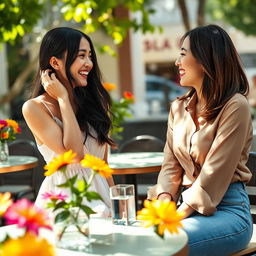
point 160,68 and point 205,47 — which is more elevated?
A: point 205,47

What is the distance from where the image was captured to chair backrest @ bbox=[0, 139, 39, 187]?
18.0ft

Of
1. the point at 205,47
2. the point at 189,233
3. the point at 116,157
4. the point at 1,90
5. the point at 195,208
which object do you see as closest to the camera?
the point at 189,233

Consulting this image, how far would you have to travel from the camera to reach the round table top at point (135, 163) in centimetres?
394

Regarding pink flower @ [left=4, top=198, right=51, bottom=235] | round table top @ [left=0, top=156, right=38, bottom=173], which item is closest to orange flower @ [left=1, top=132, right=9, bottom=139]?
round table top @ [left=0, top=156, right=38, bottom=173]

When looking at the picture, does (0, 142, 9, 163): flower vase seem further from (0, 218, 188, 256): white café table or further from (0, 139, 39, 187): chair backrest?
(0, 218, 188, 256): white café table

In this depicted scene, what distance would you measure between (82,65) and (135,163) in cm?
114

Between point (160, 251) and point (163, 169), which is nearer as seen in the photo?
point (160, 251)

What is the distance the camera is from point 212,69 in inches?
116

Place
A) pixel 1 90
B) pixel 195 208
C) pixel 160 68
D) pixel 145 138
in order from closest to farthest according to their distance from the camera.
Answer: pixel 195 208 → pixel 145 138 → pixel 1 90 → pixel 160 68

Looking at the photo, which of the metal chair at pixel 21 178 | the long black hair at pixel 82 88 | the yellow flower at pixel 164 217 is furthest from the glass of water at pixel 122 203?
the metal chair at pixel 21 178

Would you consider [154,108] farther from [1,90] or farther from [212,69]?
[212,69]

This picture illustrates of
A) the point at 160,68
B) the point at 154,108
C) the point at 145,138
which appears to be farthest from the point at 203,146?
the point at 160,68

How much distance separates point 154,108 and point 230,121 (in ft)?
39.0

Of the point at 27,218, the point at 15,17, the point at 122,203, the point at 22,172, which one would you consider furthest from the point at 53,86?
the point at 22,172
